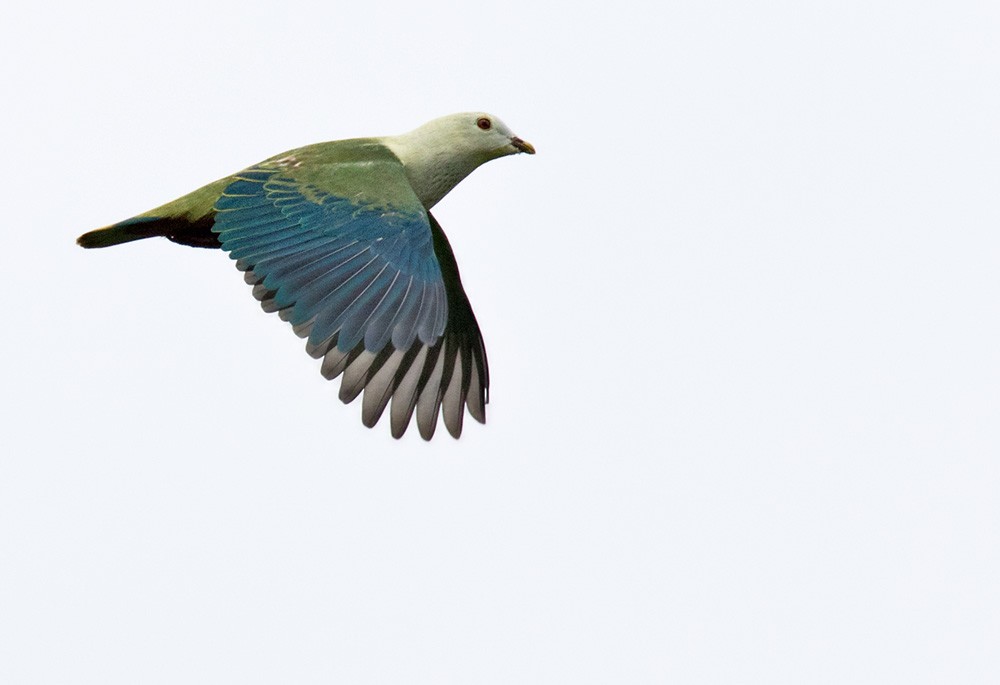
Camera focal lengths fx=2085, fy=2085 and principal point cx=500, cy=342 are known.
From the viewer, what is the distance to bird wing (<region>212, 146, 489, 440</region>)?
10141 mm

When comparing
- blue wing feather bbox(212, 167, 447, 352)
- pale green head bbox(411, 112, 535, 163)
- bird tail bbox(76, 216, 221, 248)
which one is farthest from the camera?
pale green head bbox(411, 112, 535, 163)

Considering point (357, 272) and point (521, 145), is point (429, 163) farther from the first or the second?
point (357, 272)

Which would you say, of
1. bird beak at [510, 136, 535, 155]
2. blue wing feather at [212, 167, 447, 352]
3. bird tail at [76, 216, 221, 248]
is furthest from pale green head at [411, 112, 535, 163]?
bird tail at [76, 216, 221, 248]

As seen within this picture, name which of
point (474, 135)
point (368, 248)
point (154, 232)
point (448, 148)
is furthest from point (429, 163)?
point (154, 232)

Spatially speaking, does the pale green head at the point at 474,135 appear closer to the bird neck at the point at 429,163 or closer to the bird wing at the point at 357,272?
the bird neck at the point at 429,163

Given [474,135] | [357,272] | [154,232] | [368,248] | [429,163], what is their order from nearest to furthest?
[357,272], [368,248], [154,232], [429,163], [474,135]

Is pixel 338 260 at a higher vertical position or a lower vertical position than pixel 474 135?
lower

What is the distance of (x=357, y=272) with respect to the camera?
10.3 meters

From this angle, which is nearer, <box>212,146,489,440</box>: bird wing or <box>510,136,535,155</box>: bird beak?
<box>212,146,489,440</box>: bird wing

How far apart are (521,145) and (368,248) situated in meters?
1.83

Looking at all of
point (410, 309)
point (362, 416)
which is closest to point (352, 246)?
point (410, 309)

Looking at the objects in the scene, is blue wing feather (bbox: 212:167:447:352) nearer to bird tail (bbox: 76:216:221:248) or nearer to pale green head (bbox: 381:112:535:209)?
bird tail (bbox: 76:216:221:248)

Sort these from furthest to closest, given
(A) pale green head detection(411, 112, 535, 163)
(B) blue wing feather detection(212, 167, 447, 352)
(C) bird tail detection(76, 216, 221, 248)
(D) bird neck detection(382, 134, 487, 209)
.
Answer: (A) pale green head detection(411, 112, 535, 163) < (D) bird neck detection(382, 134, 487, 209) < (C) bird tail detection(76, 216, 221, 248) < (B) blue wing feather detection(212, 167, 447, 352)

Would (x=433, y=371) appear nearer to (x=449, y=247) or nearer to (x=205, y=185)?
(x=449, y=247)
